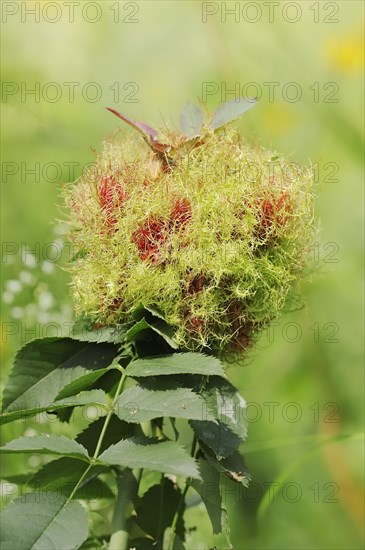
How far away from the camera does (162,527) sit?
0.65 m

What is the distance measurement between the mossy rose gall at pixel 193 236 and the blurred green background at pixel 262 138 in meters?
0.52

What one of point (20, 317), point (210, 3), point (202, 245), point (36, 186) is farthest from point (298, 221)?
point (210, 3)

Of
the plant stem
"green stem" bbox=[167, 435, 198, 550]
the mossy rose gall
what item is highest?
the mossy rose gall

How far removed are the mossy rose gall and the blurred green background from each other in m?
0.52

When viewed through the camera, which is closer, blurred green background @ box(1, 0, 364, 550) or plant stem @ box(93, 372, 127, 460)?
plant stem @ box(93, 372, 127, 460)

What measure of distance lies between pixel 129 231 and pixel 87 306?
0.23ft

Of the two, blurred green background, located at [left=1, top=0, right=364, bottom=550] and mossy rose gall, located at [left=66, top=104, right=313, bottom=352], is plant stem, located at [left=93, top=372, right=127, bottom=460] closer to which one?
mossy rose gall, located at [left=66, top=104, right=313, bottom=352]

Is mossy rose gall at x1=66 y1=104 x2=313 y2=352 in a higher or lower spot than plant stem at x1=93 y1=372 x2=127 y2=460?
higher

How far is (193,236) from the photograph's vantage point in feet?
1.85

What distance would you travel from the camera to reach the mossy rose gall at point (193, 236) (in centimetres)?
57

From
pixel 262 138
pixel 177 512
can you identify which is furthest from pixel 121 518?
pixel 262 138

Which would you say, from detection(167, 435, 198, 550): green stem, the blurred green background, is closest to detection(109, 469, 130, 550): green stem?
detection(167, 435, 198, 550): green stem

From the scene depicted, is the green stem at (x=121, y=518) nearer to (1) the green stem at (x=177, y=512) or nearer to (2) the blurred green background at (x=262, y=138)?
(1) the green stem at (x=177, y=512)

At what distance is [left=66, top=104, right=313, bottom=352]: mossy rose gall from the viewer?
1.87 ft
